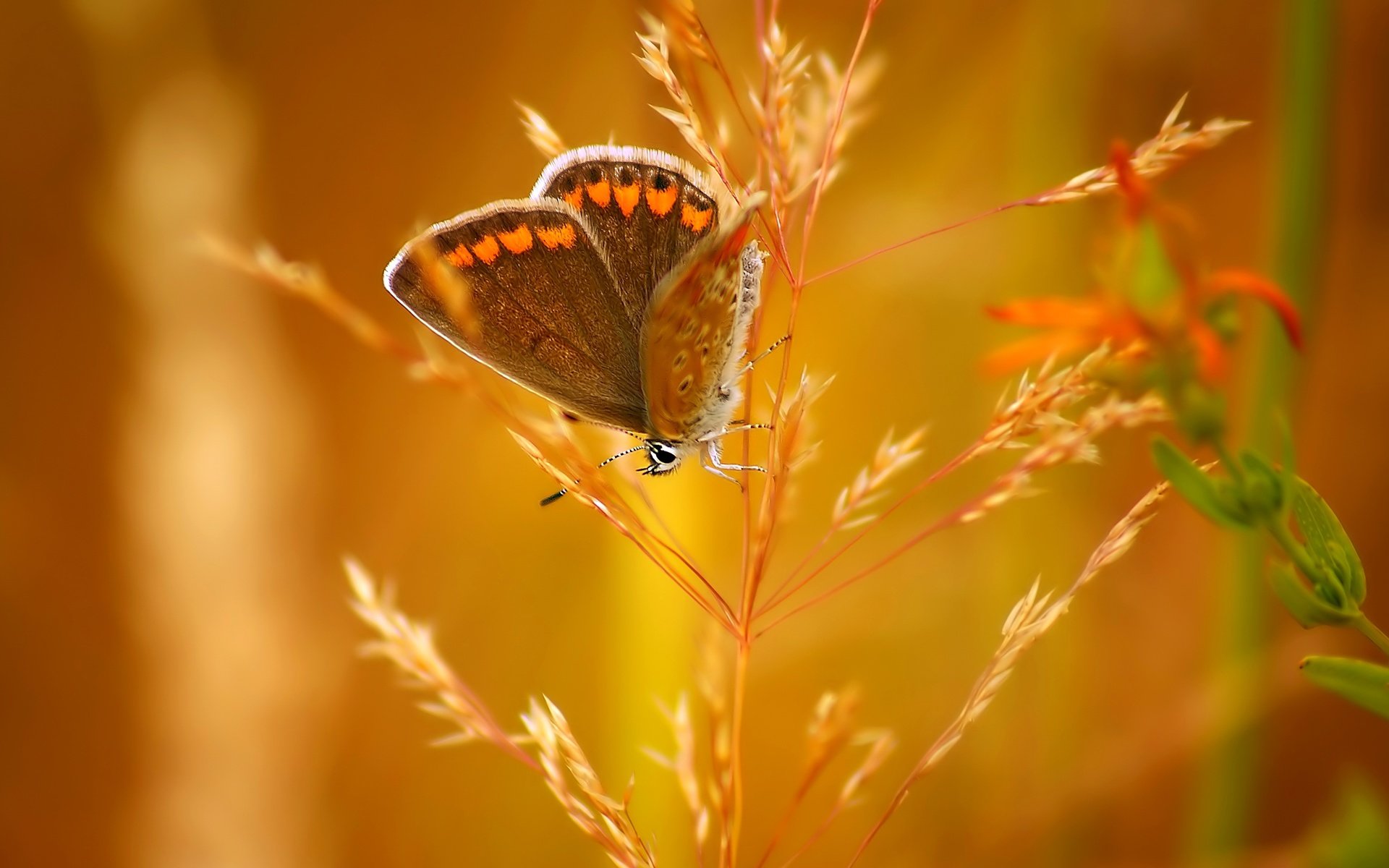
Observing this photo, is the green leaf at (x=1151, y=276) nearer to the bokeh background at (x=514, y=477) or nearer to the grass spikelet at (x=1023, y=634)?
the grass spikelet at (x=1023, y=634)

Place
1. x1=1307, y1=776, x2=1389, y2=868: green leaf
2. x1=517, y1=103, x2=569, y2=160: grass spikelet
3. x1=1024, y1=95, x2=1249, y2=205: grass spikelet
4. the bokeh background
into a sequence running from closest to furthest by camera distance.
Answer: x1=1307, y1=776, x2=1389, y2=868: green leaf, x1=1024, y1=95, x2=1249, y2=205: grass spikelet, x1=517, y1=103, x2=569, y2=160: grass spikelet, the bokeh background

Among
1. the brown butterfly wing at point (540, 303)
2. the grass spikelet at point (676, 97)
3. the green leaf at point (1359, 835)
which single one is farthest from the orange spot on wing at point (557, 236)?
the green leaf at point (1359, 835)

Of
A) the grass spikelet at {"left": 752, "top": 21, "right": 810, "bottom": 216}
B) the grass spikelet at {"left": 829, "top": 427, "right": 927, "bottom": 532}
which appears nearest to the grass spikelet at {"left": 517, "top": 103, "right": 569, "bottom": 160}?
the grass spikelet at {"left": 752, "top": 21, "right": 810, "bottom": 216}

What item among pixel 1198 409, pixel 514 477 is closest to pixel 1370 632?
pixel 1198 409

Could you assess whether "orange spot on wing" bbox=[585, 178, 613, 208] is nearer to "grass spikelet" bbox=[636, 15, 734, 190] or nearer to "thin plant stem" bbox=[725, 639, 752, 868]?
"grass spikelet" bbox=[636, 15, 734, 190]

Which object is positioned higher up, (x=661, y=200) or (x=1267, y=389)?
(x=661, y=200)

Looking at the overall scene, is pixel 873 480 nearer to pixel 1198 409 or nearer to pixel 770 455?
pixel 770 455
